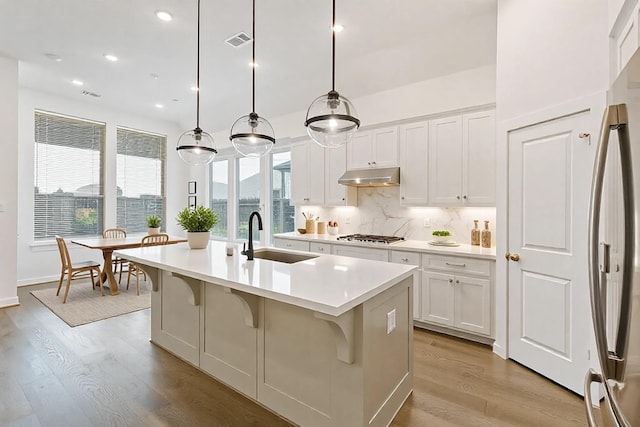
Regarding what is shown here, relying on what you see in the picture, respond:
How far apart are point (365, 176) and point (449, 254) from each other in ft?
4.96

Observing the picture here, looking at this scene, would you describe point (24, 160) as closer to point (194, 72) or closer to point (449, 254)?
point (194, 72)

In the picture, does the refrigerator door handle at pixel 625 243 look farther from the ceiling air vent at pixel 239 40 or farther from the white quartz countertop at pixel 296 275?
the ceiling air vent at pixel 239 40

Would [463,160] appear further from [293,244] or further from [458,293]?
[293,244]

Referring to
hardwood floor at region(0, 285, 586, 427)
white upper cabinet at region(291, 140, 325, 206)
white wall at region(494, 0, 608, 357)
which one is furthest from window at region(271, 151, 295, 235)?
white wall at region(494, 0, 608, 357)

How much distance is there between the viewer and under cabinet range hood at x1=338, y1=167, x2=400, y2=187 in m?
3.97

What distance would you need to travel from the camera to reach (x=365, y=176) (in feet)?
13.8

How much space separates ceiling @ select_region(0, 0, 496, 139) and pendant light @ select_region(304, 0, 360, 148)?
1503mm

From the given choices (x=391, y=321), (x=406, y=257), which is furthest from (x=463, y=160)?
(x=391, y=321)

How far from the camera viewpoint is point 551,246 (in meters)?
2.51

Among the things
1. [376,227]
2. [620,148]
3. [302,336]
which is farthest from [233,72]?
[620,148]

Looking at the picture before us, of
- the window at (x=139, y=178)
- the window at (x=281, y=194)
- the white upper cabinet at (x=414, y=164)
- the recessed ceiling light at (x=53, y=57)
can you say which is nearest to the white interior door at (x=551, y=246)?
the white upper cabinet at (x=414, y=164)

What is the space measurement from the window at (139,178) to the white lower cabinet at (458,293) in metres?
6.15

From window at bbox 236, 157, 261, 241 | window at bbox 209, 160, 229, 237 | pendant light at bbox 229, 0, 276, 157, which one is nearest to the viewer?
pendant light at bbox 229, 0, 276, 157

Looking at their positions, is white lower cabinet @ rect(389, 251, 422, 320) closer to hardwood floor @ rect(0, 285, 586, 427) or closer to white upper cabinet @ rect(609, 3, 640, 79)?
hardwood floor @ rect(0, 285, 586, 427)
